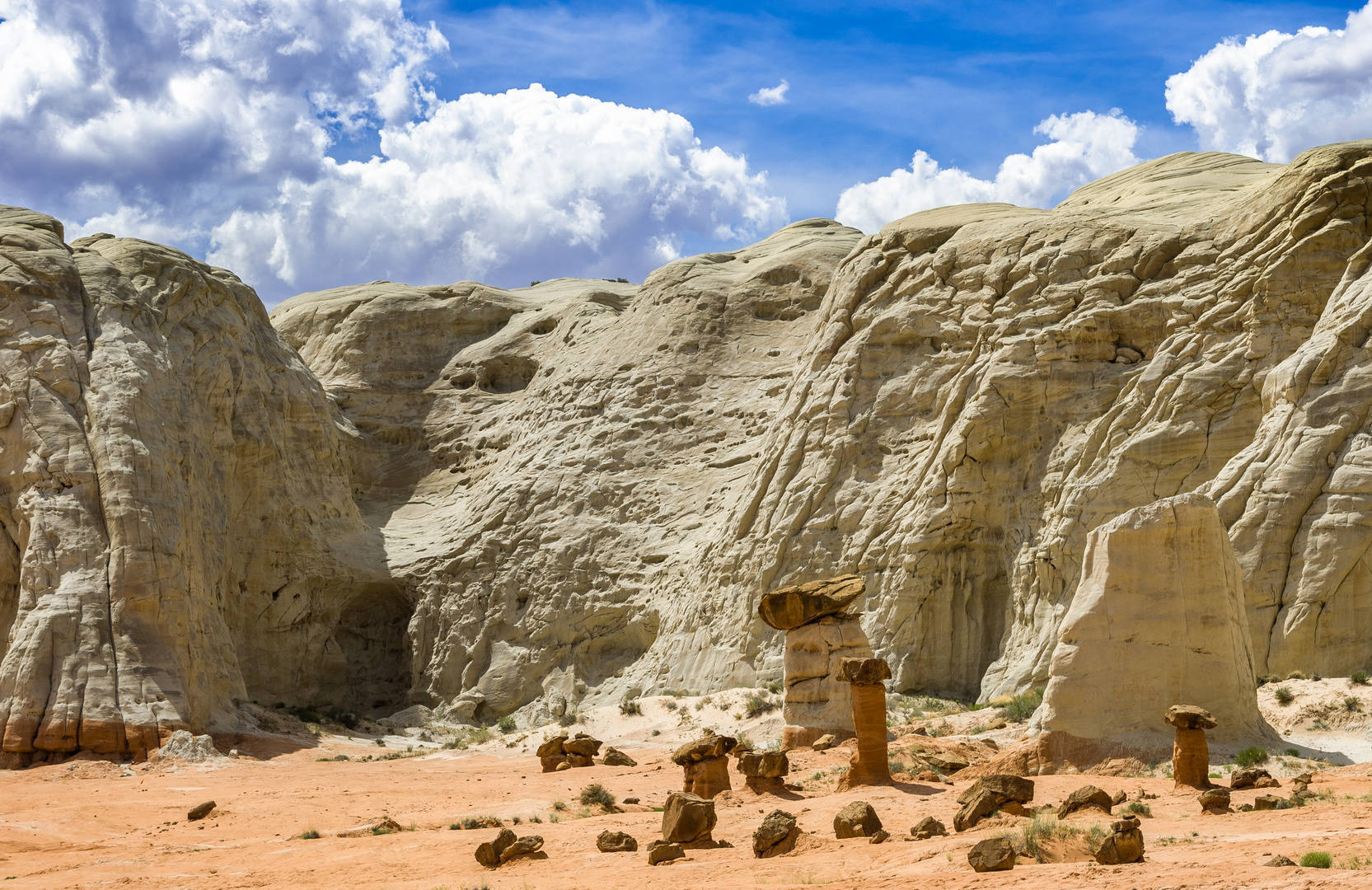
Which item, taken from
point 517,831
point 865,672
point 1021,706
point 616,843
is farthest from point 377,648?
point 616,843

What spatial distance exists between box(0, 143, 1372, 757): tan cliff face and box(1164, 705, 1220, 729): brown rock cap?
21.6 ft

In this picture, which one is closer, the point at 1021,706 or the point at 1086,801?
the point at 1086,801

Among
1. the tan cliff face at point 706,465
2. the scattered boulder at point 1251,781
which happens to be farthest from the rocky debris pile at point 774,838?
the tan cliff face at point 706,465

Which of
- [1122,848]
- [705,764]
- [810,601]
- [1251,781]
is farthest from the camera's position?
[810,601]

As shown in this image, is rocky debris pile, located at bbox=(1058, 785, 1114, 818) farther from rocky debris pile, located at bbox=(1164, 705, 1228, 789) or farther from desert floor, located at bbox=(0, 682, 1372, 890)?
rocky debris pile, located at bbox=(1164, 705, 1228, 789)

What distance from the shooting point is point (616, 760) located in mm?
20875

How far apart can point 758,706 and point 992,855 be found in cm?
1352

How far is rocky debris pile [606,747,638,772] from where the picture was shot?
20.8m

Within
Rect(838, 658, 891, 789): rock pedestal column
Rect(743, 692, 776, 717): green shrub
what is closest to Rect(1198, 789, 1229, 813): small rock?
Rect(838, 658, 891, 789): rock pedestal column

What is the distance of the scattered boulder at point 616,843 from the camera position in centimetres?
1313

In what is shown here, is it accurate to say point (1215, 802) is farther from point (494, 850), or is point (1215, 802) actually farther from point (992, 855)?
point (494, 850)

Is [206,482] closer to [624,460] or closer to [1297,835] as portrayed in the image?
[624,460]

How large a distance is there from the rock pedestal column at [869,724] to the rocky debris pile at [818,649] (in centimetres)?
326

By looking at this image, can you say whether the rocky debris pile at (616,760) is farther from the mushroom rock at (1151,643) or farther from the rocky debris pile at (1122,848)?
the rocky debris pile at (1122,848)
